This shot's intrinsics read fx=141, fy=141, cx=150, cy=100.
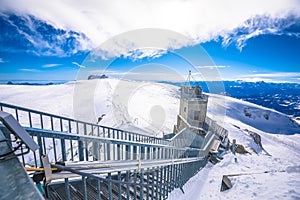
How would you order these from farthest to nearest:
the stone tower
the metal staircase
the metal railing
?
the stone tower
the metal railing
the metal staircase

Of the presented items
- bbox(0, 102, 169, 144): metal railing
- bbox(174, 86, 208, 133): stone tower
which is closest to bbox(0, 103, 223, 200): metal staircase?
bbox(0, 102, 169, 144): metal railing

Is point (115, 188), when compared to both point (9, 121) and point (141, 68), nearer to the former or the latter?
point (9, 121)

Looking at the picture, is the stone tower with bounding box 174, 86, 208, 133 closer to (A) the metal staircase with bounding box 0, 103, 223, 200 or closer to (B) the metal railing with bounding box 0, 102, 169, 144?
(B) the metal railing with bounding box 0, 102, 169, 144

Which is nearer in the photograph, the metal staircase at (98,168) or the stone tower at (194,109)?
the metal staircase at (98,168)

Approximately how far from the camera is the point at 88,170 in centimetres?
137

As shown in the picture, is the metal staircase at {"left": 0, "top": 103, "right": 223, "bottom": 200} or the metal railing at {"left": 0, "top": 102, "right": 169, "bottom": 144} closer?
the metal staircase at {"left": 0, "top": 103, "right": 223, "bottom": 200}

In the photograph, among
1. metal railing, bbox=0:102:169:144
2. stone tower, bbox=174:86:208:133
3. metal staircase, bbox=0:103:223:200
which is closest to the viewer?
metal staircase, bbox=0:103:223:200

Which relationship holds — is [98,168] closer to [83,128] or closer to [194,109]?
[83,128]

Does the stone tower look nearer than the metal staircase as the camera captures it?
No

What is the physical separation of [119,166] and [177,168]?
2.57 m

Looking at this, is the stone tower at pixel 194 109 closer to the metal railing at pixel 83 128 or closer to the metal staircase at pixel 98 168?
the metal railing at pixel 83 128

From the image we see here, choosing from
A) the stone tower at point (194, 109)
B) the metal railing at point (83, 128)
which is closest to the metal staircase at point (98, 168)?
the metal railing at point (83, 128)

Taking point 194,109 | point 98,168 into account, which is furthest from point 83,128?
point 194,109

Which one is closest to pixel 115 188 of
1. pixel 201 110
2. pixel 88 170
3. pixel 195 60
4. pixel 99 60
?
pixel 88 170
